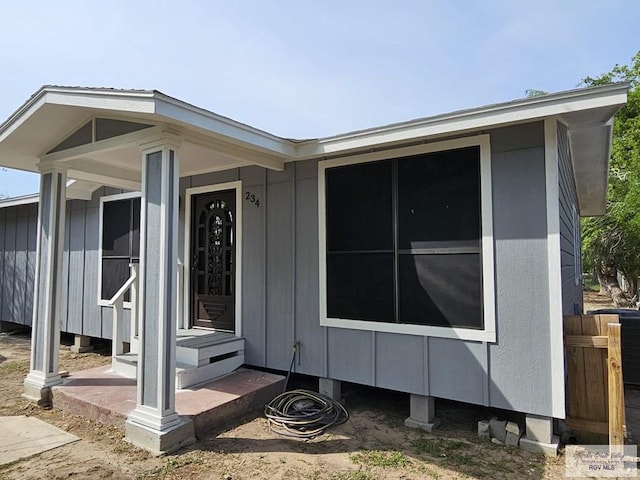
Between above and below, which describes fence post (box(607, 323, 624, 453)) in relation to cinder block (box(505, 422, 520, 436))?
above

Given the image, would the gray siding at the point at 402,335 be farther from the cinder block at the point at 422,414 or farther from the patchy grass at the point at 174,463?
the patchy grass at the point at 174,463

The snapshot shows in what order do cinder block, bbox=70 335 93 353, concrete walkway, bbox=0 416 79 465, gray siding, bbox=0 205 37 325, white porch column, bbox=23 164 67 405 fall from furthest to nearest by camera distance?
gray siding, bbox=0 205 37 325 → cinder block, bbox=70 335 93 353 → white porch column, bbox=23 164 67 405 → concrete walkway, bbox=0 416 79 465

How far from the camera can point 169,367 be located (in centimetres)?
301

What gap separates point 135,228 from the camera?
18.8 feet

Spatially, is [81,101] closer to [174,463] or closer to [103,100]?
[103,100]

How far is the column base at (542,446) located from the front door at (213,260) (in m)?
3.18

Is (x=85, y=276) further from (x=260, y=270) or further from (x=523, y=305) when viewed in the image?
(x=523, y=305)

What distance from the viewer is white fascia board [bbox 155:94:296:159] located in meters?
2.88

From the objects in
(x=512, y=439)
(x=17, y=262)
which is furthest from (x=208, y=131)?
(x=17, y=262)

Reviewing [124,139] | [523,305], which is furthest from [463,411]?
[124,139]

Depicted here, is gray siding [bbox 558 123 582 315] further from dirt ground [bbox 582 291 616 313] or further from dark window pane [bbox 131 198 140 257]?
dirt ground [bbox 582 291 616 313]

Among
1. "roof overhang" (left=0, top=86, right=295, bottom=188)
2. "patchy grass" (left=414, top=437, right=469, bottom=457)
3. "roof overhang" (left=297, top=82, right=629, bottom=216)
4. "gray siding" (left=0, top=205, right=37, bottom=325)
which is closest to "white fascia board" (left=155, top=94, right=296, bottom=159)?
"roof overhang" (left=0, top=86, right=295, bottom=188)

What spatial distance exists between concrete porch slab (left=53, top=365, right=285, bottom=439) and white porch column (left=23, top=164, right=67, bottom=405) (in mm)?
297

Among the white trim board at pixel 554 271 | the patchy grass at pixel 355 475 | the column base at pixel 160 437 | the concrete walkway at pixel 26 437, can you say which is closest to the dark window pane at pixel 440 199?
the white trim board at pixel 554 271
